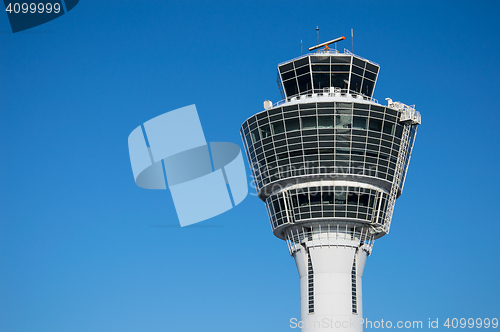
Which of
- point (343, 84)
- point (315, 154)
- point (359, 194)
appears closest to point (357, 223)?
point (359, 194)

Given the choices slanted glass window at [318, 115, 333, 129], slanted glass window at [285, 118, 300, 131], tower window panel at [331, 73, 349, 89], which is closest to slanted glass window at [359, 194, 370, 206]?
slanted glass window at [318, 115, 333, 129]

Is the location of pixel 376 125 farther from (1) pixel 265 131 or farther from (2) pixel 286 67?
(2) pixel 286 67

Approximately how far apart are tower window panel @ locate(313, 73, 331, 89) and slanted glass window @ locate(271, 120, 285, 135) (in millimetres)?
9528

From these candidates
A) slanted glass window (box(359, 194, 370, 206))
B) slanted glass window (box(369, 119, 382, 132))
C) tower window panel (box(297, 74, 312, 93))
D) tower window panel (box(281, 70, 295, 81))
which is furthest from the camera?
tower window panel (box(281, 70, 295, 81))

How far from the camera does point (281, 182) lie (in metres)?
111

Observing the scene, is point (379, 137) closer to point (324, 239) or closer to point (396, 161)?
point (396, 161)

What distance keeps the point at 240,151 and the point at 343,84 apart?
741 inches

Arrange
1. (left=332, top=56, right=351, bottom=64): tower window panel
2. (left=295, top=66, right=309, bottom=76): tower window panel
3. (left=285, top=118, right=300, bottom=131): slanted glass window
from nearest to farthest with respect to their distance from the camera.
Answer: (left=285, top=118, right=300, bottom=131): slanted glass window
(left=332, top=56, right=351, bottom=64): tower window panel
(left=295, top=66, right=309, bottom=76): tower window panel

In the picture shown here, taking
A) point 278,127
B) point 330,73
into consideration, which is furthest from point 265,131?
point 330,73

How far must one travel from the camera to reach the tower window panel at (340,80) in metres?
116

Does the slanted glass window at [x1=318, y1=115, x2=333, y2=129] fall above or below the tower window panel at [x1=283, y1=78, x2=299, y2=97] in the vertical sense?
below

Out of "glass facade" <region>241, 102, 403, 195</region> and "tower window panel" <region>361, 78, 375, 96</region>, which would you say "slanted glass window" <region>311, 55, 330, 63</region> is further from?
"glass facade" <region>241, 102, 403, 195</region>

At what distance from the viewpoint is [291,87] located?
390ft

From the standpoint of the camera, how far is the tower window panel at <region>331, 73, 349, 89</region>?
382 ft
